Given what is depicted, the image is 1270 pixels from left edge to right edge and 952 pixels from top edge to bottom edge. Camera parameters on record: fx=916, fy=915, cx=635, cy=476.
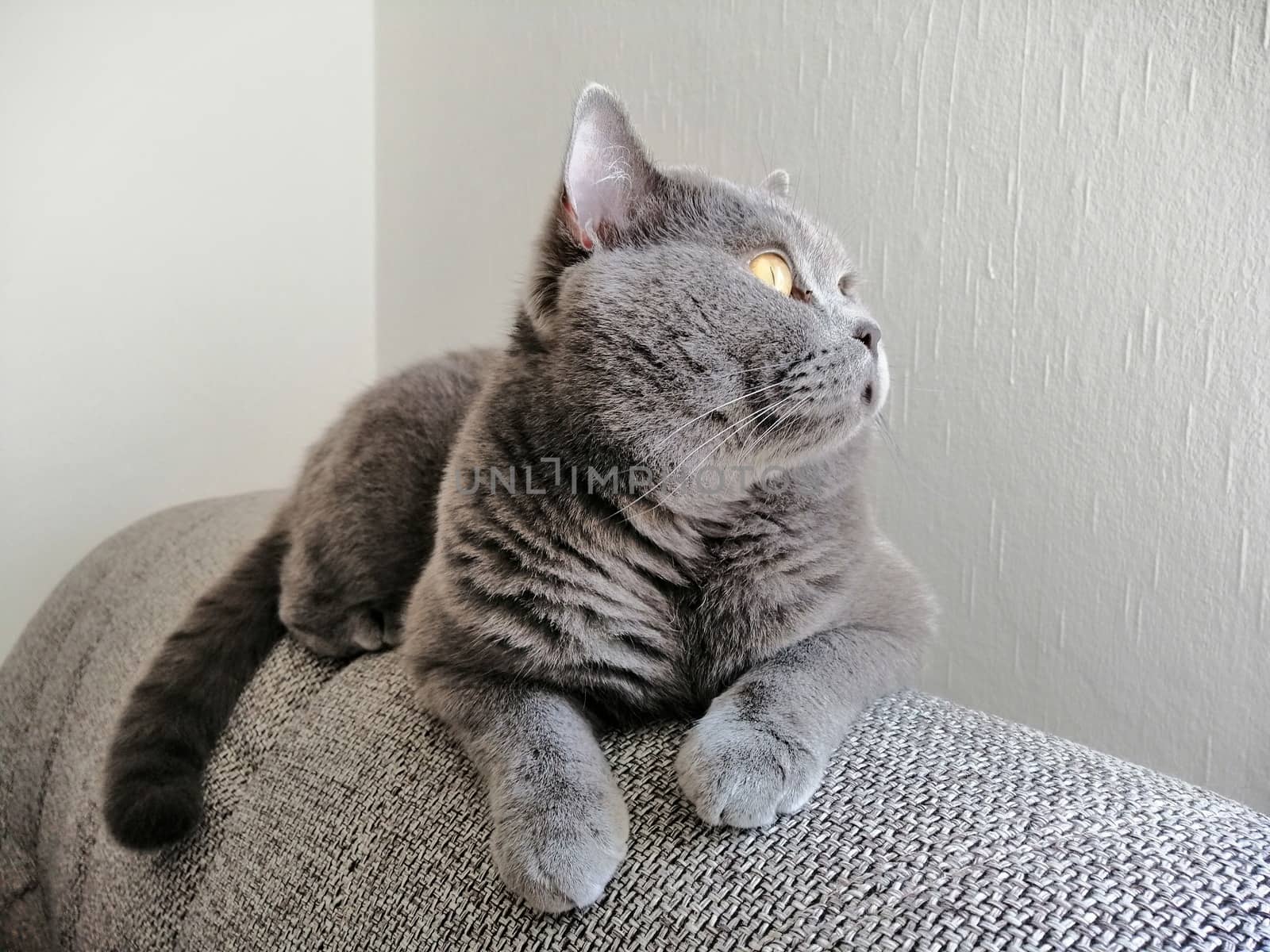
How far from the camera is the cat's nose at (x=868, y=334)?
0.79 metres

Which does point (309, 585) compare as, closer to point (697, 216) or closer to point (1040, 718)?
point (697, 216)

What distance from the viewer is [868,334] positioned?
80cm

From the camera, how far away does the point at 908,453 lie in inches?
48.4

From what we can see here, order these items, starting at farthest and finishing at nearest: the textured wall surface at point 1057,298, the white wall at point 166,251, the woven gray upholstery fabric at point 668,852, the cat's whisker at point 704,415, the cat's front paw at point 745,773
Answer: the white wall at point 166,251
the textured wall surface at point 1057,298
the cat's whisker at point 704,415
the cat's front paw at point 745,773
the woven gray upholstery fabric at point 668,852

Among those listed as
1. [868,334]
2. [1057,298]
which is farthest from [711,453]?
[1057,298]

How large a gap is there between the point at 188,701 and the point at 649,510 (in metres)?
0.53

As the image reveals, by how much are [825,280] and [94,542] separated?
140cm

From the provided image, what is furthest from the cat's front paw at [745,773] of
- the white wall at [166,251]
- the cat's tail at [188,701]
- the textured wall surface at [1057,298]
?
the white wall at [166,251]

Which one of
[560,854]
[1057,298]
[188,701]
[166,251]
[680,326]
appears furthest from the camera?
[166,251]

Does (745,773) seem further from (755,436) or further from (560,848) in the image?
(755,436)

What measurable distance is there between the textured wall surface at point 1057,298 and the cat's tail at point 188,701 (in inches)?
19.8

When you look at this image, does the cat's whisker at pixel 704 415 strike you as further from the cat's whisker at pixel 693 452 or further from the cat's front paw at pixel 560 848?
the cat's front paw at pixel 560 848

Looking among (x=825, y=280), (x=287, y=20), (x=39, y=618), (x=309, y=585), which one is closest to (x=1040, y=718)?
(x=825, y=280)

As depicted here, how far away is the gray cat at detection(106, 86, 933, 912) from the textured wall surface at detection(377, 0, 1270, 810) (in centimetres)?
35
